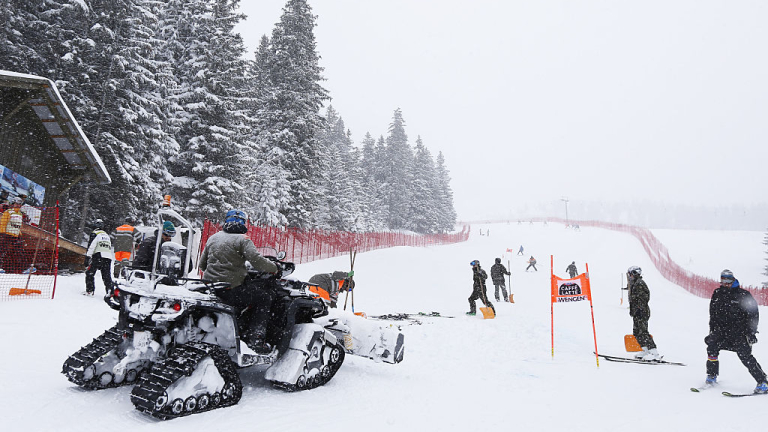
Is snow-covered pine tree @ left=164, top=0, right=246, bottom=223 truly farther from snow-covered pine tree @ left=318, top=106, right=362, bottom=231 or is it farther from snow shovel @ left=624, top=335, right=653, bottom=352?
snow-covered pine tree @ left=318, top=106, right=362, bottom=231

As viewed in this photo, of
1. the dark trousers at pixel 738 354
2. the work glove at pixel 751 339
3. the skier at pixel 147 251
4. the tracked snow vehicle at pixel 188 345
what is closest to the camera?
the tracked snow vehicle at pixel 188 345

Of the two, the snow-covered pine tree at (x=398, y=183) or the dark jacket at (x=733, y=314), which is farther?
the snow-covered pine tree at (x=398, y=183)

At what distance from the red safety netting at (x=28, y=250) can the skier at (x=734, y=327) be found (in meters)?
12.9

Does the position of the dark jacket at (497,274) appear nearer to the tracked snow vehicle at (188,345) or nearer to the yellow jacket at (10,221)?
the tracked snow vehicle at (188,345)

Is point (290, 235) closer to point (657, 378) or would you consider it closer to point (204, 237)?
A: point (204, 237)

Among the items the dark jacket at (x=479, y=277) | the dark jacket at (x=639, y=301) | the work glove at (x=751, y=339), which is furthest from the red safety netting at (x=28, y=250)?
the work glove at (x=751, y=339)

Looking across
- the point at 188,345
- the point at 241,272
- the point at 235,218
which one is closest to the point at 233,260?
the point at 241,272

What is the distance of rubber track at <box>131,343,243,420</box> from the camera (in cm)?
407

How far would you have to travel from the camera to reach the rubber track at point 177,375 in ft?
13.4

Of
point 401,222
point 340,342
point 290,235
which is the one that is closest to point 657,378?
point 340,342

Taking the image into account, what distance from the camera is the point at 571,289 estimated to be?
9.27 meters

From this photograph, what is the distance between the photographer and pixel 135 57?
1861cm

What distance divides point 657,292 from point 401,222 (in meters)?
34.7

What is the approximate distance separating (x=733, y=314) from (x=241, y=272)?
7172mm
